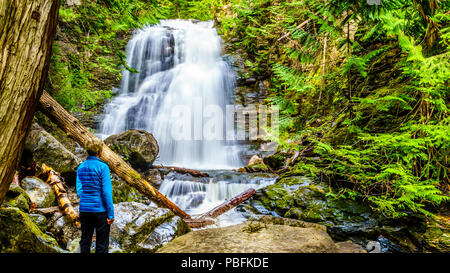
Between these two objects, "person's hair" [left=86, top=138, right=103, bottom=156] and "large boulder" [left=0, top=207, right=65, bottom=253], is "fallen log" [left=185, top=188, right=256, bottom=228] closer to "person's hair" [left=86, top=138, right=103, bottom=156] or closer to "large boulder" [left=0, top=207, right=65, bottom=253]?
"large boulder" [left=0, top=207, right=65, bottom=253]

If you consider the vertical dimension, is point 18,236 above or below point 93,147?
below

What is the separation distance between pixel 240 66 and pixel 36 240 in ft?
44.8

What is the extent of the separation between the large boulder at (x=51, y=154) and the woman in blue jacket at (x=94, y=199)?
3581 millimetres

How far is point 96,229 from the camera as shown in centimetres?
277

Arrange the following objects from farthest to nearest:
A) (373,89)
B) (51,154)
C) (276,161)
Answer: (276,161), (51,154), (373,89)

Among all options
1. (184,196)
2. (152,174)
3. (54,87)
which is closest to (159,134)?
(152,174)

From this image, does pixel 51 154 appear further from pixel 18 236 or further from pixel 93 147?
pixel 93 147

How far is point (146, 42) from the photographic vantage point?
16766mm

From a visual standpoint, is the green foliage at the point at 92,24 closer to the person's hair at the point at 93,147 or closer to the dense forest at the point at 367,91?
the dense forest at the point at 367,91

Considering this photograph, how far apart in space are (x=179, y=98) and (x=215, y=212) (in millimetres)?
9498

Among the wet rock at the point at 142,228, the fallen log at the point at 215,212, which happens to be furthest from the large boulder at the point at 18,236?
the fallen log at the point at 215,212

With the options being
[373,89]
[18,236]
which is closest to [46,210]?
[18,236]

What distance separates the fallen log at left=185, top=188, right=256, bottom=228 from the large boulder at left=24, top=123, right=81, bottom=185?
3.27m

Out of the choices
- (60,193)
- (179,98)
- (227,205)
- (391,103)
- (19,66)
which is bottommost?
(227,205)
